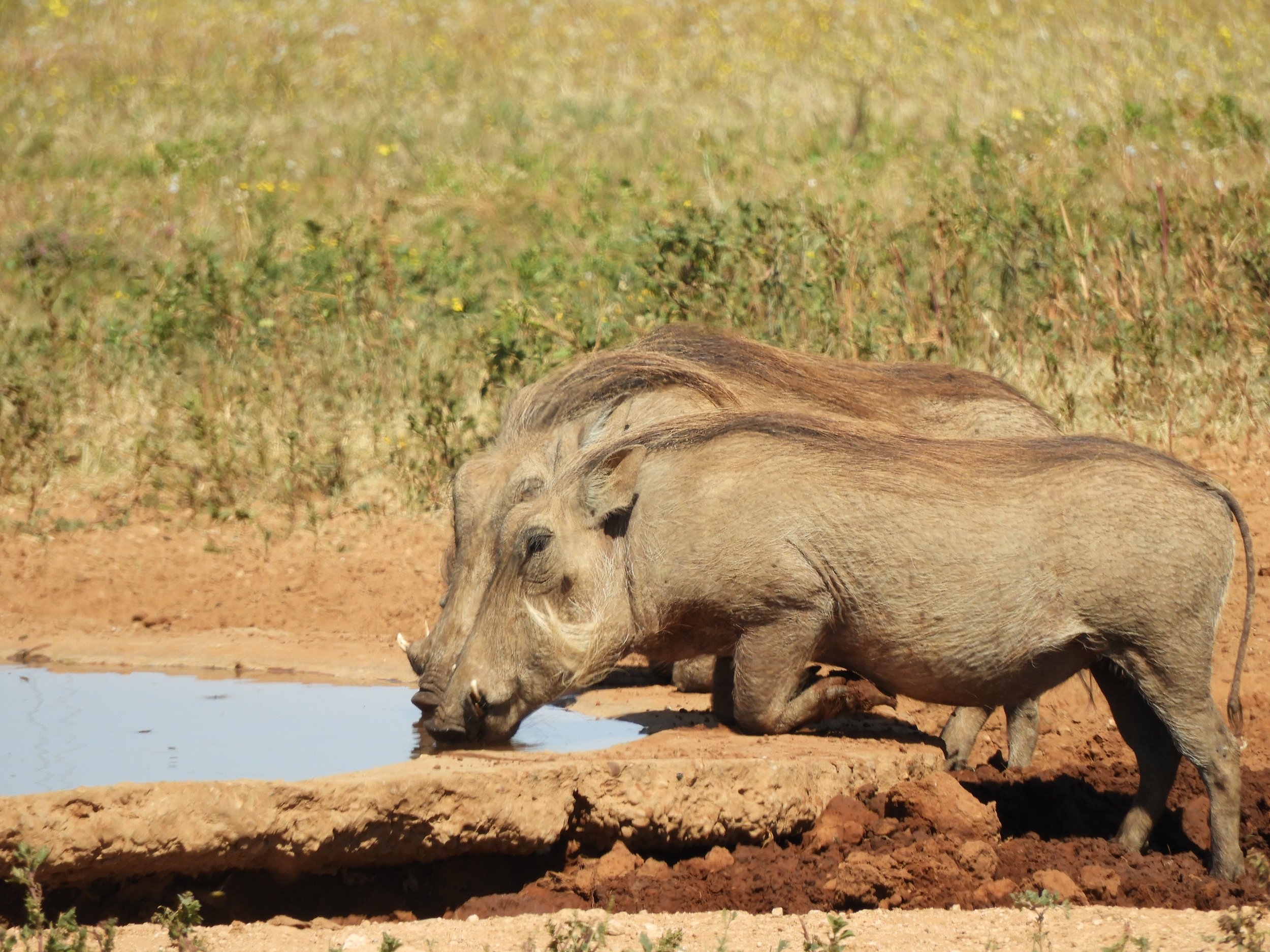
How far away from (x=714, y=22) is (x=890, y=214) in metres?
6.53

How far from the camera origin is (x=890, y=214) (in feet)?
31.0

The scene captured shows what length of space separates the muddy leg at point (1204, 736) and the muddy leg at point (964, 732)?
25.4 inches

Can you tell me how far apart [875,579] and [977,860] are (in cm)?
76

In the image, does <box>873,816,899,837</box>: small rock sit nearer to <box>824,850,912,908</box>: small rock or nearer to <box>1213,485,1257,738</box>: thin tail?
<box>824,850,912,908</box>: small rock

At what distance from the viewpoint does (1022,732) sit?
4.16m

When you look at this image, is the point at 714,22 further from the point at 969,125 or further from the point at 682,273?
the point at 682,273

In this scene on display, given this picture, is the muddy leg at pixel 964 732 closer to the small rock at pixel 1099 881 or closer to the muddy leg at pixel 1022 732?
the muddy leg at pixel 1022 732

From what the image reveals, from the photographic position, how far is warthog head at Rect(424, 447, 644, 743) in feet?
12.8

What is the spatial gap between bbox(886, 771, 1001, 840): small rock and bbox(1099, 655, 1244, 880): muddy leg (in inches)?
18.6

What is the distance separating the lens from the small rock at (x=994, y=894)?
3.15 metres

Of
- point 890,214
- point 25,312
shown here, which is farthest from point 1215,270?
point 25,312

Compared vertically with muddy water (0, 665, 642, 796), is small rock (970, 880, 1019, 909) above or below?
below

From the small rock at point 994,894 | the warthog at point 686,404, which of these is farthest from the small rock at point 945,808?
the warthog at point 686,404

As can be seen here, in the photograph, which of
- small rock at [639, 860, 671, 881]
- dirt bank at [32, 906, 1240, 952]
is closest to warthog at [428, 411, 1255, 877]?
small rock at [639, 860, 671, 881]
